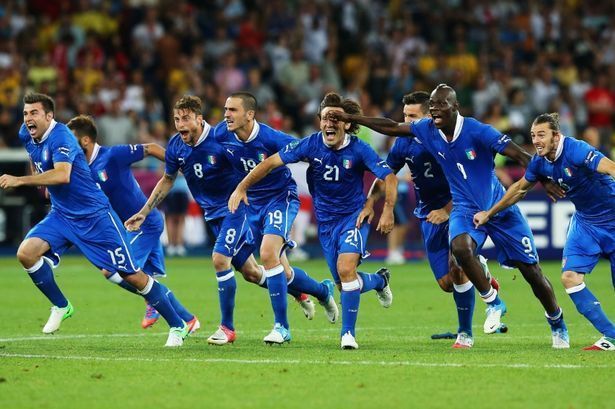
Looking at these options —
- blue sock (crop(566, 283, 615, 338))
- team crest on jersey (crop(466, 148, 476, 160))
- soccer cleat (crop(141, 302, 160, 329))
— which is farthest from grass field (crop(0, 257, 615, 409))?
team crest on jersey (crop(466, 148, 476, 160))

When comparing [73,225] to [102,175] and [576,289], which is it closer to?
[102,175]

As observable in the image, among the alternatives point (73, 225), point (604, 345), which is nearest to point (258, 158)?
point (73, 225)

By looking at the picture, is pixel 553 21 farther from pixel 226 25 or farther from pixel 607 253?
pixel 607 253

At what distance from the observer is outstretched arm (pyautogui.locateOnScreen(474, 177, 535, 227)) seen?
36.9 ft

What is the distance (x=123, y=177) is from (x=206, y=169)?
4.88ft

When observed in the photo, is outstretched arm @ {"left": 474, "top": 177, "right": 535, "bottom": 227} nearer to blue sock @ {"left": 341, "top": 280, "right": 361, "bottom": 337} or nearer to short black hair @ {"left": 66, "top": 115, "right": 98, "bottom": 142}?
blue sock @ {"left": 341, "top": 280, "right": 361, "bottom": 337}

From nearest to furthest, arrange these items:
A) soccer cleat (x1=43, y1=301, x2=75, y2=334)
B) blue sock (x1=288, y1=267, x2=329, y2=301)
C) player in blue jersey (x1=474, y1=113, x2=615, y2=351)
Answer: player in blue jersey (x1=474, y1=113, x2=615, y2=351)
soccer cleat (x1=43, y1=301, x2=75, y2=334)
blue sock (x1=288, y1=267, x2=329, y2=301)

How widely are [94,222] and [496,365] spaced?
4.12 meters

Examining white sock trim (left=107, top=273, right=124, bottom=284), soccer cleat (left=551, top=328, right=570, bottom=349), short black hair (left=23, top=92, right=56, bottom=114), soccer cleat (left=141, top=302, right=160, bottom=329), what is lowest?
soccer cleat (left=141, top=302, right=160, bottom=329)

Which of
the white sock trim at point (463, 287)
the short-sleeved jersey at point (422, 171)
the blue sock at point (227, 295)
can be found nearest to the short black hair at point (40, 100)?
the blue sock at point (227, 295)

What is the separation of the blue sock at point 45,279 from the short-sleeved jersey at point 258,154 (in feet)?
7.09

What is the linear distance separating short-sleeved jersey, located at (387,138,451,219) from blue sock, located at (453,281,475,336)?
2.99ft

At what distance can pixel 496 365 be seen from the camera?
33.6ft

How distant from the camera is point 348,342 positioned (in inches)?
451
